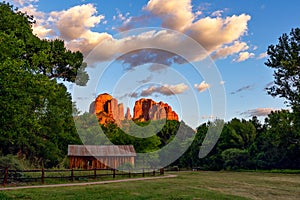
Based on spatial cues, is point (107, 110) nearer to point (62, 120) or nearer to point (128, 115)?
point (128, 115)

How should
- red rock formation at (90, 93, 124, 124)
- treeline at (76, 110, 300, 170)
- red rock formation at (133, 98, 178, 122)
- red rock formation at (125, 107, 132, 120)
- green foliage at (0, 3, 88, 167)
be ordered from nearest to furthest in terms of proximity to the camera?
green foliage at (0, 3, 88, 167) → treeline at (76, 110, 300, 170) → red rock formation at (125, 107, 132, 120) → red rock formation at (90, 93, 124, 124) → red rock formation at (133, 98, 178, 122)

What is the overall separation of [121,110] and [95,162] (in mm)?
35632

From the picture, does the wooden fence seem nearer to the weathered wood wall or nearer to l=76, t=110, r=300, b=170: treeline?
the weathered wood wall

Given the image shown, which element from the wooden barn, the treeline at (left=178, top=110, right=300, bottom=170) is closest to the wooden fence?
the wooden barn

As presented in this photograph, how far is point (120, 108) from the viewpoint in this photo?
263 feet

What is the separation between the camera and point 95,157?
4519cm

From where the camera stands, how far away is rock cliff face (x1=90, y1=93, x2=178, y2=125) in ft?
264


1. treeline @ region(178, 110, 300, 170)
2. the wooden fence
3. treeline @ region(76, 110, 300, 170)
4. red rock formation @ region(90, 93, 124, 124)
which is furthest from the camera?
red rock formation @ region(90, 93, 124, 124)

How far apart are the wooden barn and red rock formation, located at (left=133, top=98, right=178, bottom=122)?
41.8 metres

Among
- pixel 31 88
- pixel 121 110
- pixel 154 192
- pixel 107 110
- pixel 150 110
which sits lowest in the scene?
pixel 154 192

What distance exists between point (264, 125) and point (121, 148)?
46863mm

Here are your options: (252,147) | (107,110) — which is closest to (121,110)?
(107,110)

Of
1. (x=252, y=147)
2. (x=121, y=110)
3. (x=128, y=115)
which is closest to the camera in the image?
(x=252, y=147)

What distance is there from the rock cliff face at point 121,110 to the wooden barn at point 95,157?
29502 millimetres
